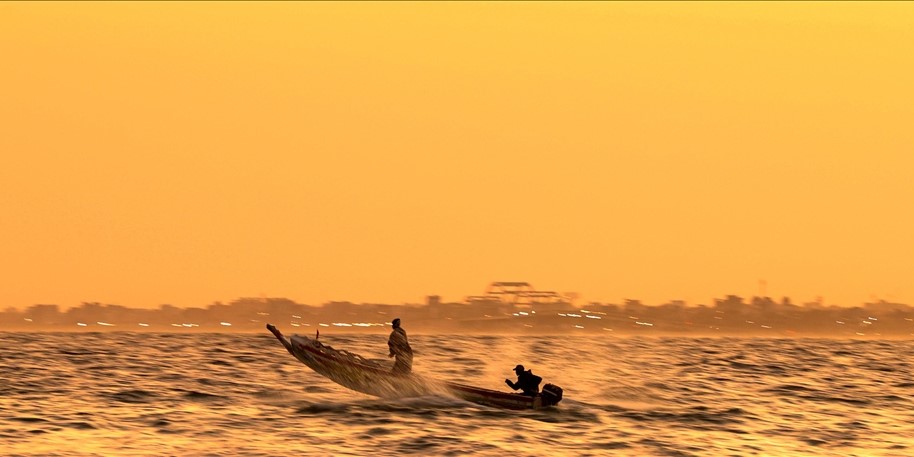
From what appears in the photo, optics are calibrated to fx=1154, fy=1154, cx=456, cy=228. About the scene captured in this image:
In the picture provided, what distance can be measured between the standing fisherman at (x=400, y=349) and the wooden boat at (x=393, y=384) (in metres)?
0.27

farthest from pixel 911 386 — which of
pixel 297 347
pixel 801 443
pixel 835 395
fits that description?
pixel 297 347

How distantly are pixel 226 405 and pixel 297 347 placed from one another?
10.5 feet

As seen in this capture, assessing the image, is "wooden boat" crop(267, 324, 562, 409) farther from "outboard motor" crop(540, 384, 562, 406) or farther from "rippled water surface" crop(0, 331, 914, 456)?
"rippled water surface" crop(0, 331, 914, 456)

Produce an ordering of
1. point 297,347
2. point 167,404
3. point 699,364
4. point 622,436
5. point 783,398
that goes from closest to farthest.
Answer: point 622,436, point 167,404, point 297,347, point 783,398, point 699,364

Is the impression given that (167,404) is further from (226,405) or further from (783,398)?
(783,398)

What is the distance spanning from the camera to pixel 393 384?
34312mm

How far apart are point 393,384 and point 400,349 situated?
6.19 feet

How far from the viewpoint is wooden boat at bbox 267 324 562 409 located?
3362 centimetres

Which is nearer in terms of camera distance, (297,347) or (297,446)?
(297,446)

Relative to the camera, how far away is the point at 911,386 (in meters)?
51.1

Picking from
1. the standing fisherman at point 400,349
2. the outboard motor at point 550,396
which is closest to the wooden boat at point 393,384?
the outboard motor at point 550,396

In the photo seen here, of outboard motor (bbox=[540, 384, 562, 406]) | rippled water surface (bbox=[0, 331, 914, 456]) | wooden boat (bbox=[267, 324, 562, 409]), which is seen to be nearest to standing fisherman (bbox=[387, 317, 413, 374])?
wooden boat (bbox=[267, 324, 562, 409])

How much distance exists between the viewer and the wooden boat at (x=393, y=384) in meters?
33.6

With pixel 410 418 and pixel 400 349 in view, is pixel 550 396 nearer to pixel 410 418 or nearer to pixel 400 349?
pixel 400 349
